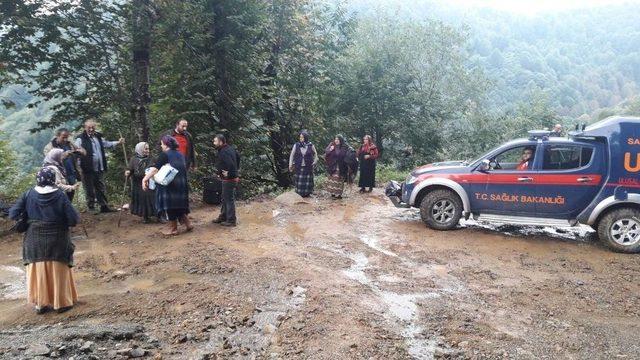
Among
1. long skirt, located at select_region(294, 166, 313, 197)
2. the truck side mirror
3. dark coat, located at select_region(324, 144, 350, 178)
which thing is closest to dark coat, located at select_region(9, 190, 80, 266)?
the truck side mirror

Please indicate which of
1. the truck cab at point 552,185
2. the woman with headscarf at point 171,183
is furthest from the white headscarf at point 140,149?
the truck cab at point 552,185

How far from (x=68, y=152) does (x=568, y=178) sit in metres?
8.73

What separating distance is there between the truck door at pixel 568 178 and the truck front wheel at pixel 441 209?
53.8 inches

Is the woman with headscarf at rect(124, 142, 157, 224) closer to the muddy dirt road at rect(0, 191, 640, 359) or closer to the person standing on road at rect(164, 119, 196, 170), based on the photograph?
the muddy dirt road at rect(0, 191, 640, 359)

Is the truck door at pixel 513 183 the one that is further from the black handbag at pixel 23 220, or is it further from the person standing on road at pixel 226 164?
the black handbag at pixel 23 220

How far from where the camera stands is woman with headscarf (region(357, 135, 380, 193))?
41.3 feet

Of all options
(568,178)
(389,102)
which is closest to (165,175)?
(568,178)

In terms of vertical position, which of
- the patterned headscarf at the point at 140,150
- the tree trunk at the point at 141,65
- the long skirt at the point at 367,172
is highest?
the tree trunk at the point at 141,65

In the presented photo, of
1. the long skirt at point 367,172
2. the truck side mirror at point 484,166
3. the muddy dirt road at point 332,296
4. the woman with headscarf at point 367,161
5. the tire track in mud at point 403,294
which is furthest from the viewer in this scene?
the long skirt at point 367,172

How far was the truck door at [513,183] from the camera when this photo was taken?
8.05 metres

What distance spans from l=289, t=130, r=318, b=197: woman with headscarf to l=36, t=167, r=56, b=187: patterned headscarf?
22.0 feet

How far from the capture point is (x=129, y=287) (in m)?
5.85

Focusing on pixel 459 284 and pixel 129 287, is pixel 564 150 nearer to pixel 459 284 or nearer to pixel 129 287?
pixel 459 284

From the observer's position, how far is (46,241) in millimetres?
5059
